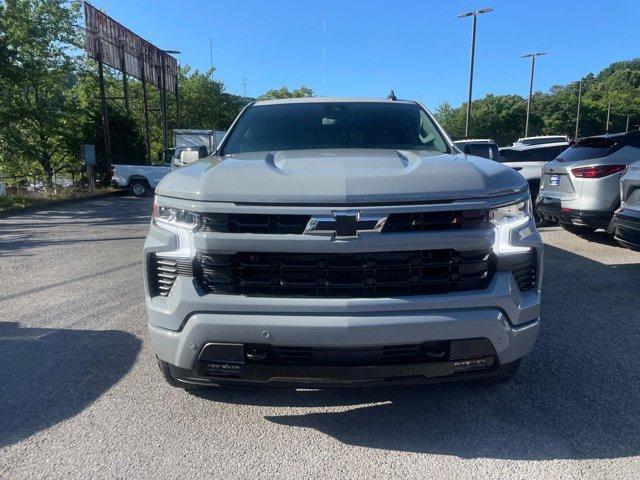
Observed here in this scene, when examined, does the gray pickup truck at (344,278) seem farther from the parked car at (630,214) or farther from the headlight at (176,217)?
the parked car at (630,214)

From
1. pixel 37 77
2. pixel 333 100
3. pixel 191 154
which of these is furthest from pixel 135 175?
pixel 333 100

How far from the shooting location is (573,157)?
26.6 ft

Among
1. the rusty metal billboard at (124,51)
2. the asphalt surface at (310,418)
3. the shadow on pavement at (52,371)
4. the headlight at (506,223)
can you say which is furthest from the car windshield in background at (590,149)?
the rusty metal billboard at (124,51)

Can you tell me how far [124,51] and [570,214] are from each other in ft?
76.0

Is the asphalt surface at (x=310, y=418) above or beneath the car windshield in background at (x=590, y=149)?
beneath

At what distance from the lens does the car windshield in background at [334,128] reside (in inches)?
152

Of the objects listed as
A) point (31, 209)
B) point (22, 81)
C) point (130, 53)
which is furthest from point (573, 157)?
point (130, 53)

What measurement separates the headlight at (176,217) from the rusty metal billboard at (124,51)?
21.7 m

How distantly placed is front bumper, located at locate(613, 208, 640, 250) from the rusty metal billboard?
21644mm

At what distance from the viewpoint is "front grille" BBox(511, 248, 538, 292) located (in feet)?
8.41

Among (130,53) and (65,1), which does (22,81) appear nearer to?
(65,1)

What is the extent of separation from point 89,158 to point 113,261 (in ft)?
47.4

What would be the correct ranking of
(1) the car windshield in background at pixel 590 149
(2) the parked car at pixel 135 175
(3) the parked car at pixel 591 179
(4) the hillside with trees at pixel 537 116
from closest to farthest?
(3) the parked car at pixel 591 179 < (1) the car windshield in background at pixel 590 149 < (2) the parked car at pixel 135 175 < (4) the hillside with trees at pixel 537 116

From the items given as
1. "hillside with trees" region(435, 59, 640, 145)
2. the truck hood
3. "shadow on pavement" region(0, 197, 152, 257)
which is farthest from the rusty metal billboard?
"hillside with trees" region(435, 59, 640, 145)
